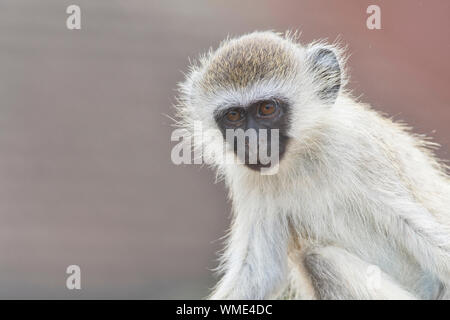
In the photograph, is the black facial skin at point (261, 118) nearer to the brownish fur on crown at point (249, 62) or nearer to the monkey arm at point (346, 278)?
the brownish fur on crown at point (249, 62)

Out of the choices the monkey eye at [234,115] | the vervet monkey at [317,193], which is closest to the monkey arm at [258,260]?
the vervet monkey at [317,193]

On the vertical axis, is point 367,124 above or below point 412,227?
above

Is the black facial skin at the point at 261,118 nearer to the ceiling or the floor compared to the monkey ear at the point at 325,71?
nearer to the floor

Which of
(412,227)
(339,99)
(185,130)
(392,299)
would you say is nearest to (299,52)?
(339,99)

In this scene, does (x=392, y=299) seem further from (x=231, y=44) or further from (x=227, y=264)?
(x=231, y=44)

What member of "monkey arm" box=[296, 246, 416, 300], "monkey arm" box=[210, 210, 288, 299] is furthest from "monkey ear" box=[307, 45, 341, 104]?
"monkey arm" box=[296, 246, 416, 300]

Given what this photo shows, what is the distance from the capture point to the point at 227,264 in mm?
4820

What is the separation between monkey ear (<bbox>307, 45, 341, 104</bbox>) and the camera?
464cm

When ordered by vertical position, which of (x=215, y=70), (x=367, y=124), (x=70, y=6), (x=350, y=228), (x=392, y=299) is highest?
(x=70, y=6)

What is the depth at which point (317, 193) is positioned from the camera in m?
4.47

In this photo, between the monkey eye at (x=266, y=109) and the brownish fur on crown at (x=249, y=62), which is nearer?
the monkey eye at (x=266, y=109)

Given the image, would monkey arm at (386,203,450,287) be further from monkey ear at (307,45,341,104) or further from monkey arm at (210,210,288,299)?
monkey ear at (307,45,341,104)

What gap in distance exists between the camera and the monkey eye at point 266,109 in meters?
4.38

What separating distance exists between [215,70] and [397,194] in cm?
123
